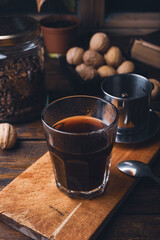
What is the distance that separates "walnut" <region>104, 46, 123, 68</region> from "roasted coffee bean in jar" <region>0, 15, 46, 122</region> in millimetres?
277

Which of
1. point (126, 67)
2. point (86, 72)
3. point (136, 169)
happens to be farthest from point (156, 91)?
point (136, 169)

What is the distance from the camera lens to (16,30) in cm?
88

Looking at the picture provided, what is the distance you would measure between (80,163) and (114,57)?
0.59 m

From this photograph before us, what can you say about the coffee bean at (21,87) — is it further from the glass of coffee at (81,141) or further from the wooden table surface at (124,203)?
the glass of coffee at (81,141)

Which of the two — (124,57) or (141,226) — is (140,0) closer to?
(124,57)

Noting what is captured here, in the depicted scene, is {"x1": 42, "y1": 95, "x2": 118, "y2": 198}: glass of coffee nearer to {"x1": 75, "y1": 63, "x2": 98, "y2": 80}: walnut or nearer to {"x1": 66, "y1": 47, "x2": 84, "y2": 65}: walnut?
{"x1": 75, "y1": 63, "x2": 98, "y2": 80}: walnut

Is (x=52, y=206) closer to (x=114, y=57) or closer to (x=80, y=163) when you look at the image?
(x=80, y=163)

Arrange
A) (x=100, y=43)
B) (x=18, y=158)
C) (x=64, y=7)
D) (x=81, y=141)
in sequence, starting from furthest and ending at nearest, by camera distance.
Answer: (x=64, y=7) < (x=100, y=43) < (x=18, y=158) < (x=81, y=141)

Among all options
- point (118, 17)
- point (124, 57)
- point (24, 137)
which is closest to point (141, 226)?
point (24, 137)

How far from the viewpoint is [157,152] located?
810 millimetres

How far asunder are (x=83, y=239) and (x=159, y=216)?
18 cm

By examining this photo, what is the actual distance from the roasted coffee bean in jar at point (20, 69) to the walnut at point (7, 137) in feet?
0.31

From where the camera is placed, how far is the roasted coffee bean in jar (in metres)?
0.88

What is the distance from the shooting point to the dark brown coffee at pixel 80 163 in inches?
25.5
